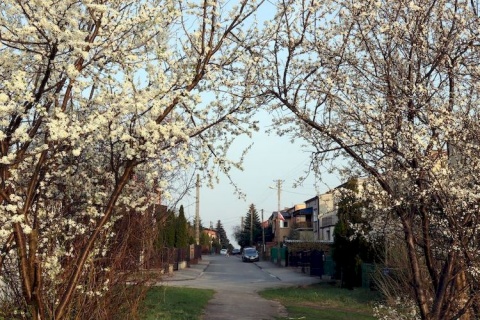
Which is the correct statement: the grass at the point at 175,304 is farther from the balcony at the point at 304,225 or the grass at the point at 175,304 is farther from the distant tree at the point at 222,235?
the distant tree at the point at 222,235

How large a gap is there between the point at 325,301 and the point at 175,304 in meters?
5.81

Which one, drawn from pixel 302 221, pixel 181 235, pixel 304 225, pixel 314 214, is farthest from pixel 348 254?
pixel 302 221

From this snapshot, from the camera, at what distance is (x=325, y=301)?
20734mm

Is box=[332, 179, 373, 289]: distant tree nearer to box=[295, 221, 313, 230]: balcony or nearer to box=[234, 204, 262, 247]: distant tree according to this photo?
box=[295, 221, 313, 230]: balcony

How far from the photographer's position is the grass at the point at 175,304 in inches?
552

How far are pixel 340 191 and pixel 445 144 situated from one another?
1211 millimetres

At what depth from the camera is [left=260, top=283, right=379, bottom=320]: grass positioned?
17094mm

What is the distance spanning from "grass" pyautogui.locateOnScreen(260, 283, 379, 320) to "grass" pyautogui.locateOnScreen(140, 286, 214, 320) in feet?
8.70

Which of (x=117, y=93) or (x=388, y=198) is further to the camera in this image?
(x=388, y=198)

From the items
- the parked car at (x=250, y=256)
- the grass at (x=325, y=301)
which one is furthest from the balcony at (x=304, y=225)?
the grass at (x=325, y=301)

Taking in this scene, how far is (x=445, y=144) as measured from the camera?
19.8 feet

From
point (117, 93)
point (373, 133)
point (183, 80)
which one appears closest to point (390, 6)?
point (373, 133)

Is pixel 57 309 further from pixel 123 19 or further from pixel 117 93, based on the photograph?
pixel 123 19

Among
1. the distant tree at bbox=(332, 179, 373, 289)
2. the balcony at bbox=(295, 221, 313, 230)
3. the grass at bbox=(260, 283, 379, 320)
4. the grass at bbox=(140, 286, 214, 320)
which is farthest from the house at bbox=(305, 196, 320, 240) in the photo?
the grass at bbox=(140, 286, 214, 320)
